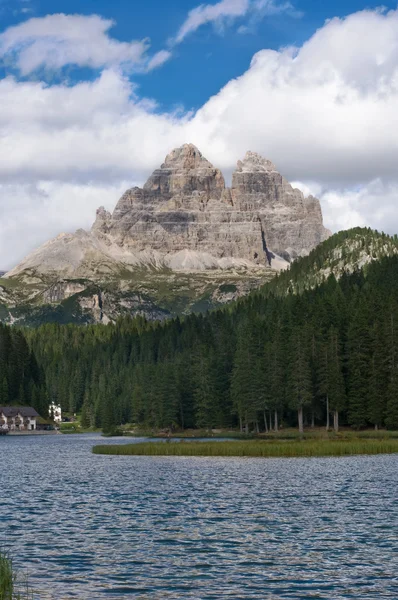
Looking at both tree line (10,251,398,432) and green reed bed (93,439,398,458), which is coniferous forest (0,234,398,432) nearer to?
tree line (10,251,398,432)

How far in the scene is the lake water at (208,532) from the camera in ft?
112

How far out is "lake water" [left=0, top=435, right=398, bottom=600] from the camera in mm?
34281

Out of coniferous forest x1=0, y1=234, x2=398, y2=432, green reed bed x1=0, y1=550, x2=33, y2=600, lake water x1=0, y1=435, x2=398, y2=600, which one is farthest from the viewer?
coniferous forest x1=0, y1=234, x2=398, y2=432

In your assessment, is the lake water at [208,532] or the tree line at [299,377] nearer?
the lake water at [208,532]

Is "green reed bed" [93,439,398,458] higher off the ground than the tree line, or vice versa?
the tree line

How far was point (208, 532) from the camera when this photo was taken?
1811 inches

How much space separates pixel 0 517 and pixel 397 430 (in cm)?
8561

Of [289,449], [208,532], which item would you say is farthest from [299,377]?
[208,532]

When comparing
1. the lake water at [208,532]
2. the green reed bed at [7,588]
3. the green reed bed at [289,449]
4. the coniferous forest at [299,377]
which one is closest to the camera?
the green reed bed at [7,588]

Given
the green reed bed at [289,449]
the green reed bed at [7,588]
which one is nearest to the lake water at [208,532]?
the green reed bed at [7,588]

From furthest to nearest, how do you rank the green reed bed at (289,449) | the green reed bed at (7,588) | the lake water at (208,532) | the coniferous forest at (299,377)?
the coniferous forest at (299,377) → the green reed bed at (289,449) → the lake water at (208,532) → the green reed bed at (7,588)

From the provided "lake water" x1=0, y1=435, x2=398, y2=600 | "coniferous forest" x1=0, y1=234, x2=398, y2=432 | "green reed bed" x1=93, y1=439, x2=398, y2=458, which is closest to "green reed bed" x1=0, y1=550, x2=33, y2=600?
"lake water" x1=0, y1=435, x2=398, y2=600

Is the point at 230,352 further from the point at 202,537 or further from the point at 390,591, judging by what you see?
the point at 390,591

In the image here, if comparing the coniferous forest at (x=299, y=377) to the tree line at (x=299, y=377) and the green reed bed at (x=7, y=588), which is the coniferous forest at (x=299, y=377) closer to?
the tree line at (x=299, y=377)
